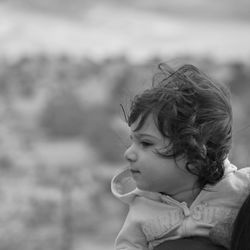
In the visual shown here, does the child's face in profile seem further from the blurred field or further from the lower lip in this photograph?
the blurred field

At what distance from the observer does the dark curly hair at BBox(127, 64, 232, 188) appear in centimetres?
139

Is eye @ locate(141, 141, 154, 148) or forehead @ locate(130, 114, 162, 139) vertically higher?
forehead @ locate(130, 114, 162, 139)

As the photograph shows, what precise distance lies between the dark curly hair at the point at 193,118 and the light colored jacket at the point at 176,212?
0.02 metres

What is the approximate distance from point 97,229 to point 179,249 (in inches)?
464

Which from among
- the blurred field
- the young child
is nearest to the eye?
the young child

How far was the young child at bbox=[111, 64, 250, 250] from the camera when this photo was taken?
1394mm

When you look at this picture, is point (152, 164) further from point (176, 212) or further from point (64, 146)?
point (64, 146)

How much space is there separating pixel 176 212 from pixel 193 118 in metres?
0.16

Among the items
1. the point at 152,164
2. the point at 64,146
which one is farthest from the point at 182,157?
the point at 64,146

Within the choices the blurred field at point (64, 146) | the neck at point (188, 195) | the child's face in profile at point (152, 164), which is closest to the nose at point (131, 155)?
the child's face in profile at point (152, 164)

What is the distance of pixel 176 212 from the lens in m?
1.43

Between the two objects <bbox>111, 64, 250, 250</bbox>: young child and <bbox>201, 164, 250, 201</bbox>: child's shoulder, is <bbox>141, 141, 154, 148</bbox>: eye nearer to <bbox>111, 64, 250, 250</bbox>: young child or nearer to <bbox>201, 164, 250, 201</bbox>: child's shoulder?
<bbox>111, 64, 250, 250</bbox>: young child

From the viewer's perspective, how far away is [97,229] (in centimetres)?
1306

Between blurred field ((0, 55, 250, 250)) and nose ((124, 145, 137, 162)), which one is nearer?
nose ((124, 145, 137, 162))
